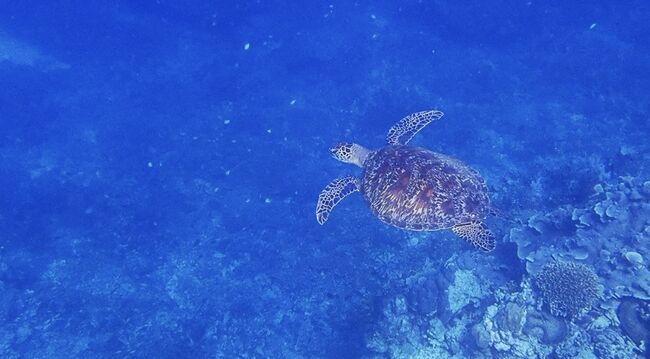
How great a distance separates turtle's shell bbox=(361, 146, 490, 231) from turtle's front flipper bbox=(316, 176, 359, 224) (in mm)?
1174

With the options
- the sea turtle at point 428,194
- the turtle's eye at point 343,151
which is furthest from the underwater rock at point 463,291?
the turtle's eye at point 343,151

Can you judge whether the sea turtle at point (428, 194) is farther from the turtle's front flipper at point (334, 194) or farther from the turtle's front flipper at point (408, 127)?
the turtle's front flipper at point (408, 127)

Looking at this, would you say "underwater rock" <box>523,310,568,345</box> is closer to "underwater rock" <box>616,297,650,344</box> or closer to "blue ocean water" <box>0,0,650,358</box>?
"blue ocean water" <box>0,0,650,358</box>

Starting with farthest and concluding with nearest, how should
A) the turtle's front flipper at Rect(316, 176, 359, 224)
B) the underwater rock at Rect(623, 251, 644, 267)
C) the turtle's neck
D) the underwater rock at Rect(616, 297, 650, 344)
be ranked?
the turtle's neck < the turtle's front flipper at Rect(316, 176, 359, 224) < the underwater rock at Rect(623, 251, 644, 267) < the underwater rock at Rect(616, 297, 650, 344)

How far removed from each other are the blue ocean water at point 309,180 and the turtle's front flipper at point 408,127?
198 cm

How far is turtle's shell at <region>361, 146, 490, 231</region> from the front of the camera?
268 inches

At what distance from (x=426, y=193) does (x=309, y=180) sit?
18.3 feet

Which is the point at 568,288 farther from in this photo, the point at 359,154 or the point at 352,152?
the point at 352,152

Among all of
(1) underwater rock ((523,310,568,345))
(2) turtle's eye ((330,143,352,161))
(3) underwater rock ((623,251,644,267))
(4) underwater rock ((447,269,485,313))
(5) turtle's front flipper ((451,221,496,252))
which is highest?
(2) turtle's eye ((330,143,352,161))

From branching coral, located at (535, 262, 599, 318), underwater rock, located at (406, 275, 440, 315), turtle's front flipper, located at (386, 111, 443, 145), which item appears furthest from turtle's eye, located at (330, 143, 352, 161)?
branching coral, located at (535, 262, 599, 318)

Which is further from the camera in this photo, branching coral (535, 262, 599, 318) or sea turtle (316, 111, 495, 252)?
branching coral (535, 262, 599, 318)

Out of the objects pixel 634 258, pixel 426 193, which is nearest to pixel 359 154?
pixel 426 193

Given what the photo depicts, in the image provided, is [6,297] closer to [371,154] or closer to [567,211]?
[371,154]

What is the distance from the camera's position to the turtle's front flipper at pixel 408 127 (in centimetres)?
939
